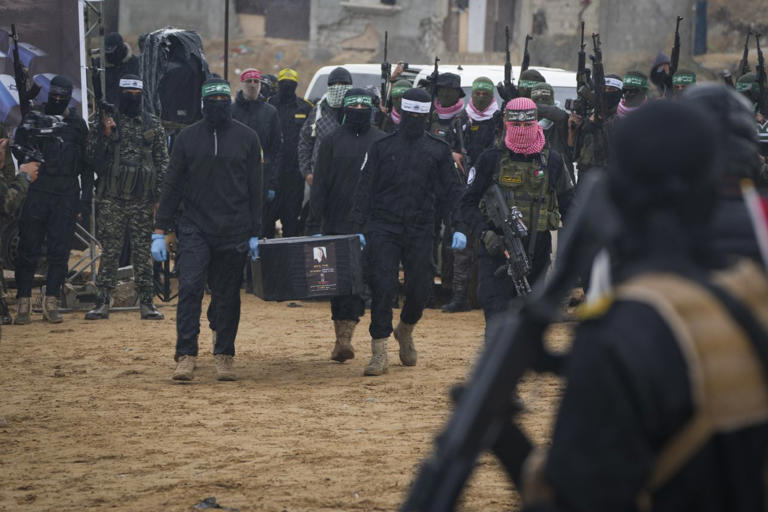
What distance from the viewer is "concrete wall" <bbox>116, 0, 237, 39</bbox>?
29922 millimetres

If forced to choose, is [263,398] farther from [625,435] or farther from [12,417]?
[625,435]

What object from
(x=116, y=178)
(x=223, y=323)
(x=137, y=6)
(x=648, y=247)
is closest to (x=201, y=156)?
(x=223, y=323)

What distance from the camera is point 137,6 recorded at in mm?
29828

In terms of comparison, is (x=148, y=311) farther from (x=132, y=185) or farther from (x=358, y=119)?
(x=358, y=119)

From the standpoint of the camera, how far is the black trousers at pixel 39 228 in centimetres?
1231

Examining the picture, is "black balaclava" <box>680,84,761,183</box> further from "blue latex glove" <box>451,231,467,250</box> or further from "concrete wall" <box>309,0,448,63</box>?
"concrete wall" <box>309,0,448,63</box>

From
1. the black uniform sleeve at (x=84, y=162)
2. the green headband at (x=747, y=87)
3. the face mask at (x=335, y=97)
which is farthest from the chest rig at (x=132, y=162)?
the green headband at (x=747, y=87)

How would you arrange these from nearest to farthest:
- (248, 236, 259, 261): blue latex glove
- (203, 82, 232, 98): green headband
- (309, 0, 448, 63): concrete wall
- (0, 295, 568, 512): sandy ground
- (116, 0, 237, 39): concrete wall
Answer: (0, 295, 568, 512): sandy ground < (203, 82, 232, 98): green headband < (248, 236, 259, 261): blue latex glove < (116, 0, 237, 39): concrete wall < (309, 0, 448, 63): concrete wall

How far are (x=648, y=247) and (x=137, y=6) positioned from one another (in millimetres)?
28594

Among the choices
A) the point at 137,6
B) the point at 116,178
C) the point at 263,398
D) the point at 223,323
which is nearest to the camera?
the point at 263,398

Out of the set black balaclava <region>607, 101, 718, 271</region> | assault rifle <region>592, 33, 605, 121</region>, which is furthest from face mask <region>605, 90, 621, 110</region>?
black balaclava <region>607, 101, 718, 271</region>

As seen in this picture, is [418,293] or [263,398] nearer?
[263,398]

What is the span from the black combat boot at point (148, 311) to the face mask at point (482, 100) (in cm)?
385

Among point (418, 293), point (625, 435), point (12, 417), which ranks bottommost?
point (12, 417)
